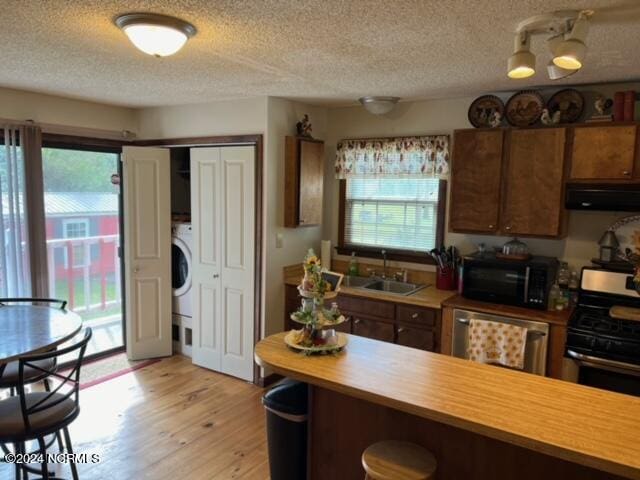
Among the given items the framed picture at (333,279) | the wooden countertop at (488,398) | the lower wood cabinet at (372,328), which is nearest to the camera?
the wooden countertop at (488,398)

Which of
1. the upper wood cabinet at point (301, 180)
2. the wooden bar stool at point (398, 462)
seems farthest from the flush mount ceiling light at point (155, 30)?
the wooden bar stool at point (398, 462)

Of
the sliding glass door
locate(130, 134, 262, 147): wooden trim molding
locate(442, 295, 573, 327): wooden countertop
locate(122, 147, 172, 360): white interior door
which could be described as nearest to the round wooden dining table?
locate(122, 147, 172, 360): white interior door

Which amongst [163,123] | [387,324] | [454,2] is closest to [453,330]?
[387,324]

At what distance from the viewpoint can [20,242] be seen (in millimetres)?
3688

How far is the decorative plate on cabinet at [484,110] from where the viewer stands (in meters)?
3.43

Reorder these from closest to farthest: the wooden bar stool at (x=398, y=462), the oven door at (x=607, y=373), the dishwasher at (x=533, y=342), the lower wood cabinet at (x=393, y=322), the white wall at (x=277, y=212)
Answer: the wooden bar stool at (x=398, y=462)
the oven door at (x=607, y=373)
the dishwasher at (x=533, y=342)
the lower wood cabinet at (x=393, y=322)
the white wall at (x=277, y=212)

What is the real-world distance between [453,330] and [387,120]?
1941 mm

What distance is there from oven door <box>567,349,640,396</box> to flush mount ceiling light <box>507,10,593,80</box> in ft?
5.81

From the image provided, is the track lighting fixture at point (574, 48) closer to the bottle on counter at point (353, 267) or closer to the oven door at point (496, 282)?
→ the oven door at point (496, 282)

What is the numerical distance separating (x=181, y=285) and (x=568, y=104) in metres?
3.73

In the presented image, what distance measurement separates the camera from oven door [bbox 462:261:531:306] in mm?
3166

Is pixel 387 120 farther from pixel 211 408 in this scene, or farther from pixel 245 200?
pixel 211 408

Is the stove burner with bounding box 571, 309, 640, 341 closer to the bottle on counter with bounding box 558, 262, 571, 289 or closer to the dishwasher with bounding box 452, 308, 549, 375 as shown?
the dishwasher with bounding box 452, 308, 549, 375

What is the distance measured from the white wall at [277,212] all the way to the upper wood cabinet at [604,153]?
218 cm
